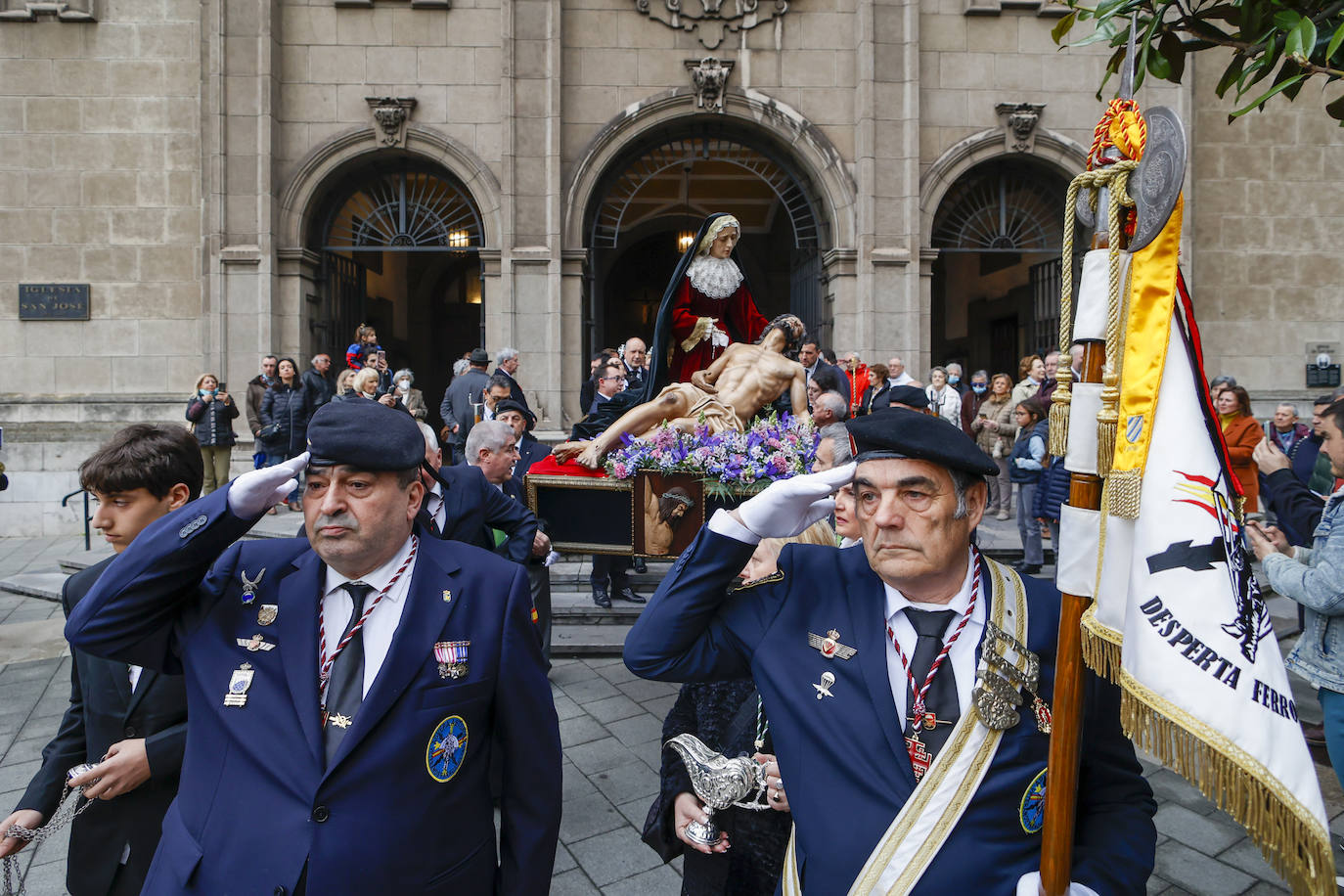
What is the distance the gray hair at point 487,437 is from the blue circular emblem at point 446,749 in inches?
115

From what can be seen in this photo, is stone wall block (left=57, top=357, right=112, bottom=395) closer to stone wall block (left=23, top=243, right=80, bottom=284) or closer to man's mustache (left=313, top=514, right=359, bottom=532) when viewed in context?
stone wall block (left=23, top=243, right=80, bottom=284)

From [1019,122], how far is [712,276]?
8069 millimetres

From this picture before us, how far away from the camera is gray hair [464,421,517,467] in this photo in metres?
4.73

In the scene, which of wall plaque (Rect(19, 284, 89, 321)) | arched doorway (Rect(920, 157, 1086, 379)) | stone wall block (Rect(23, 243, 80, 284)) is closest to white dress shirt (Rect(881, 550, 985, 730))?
arched doorway (Rect(920, 157, 1086, 379))

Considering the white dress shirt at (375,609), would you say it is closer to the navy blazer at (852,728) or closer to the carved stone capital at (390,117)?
the navy blazer at (852,728)

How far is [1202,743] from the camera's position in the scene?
1.49 metres

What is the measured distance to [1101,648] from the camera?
1580 mm

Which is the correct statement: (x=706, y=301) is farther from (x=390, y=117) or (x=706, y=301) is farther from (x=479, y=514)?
(x=390, y=117)

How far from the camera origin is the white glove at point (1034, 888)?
160 centimetres

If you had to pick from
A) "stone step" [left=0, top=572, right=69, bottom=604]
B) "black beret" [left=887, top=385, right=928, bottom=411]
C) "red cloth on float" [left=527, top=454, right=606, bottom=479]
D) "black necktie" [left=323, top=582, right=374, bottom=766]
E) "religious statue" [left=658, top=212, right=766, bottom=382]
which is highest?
"religious statue" [left=658, top=212, right=766, bottom=382]

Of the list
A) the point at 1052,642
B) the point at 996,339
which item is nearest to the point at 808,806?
the point at 1052,642

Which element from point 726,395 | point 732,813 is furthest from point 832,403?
point 732,813

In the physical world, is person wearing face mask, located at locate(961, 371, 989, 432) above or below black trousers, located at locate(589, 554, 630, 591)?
above

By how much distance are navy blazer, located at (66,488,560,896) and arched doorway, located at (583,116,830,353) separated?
6.05 meters
